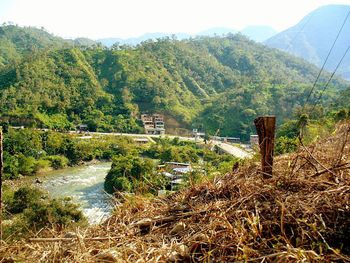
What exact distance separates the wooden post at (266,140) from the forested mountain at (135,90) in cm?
3441

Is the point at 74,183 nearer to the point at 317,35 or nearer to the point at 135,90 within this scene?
the point at 135,90

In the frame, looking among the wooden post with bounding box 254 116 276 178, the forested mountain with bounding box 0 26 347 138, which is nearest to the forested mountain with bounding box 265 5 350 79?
the forested mountain with bounding box 0 26 347 138

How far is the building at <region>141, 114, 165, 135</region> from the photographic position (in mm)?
40834

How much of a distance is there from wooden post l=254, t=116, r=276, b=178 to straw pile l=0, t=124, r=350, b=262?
0.30 feet

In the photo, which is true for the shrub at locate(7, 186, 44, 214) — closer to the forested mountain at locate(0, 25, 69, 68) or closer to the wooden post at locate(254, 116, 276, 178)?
the wooden post at locate(254, 116, 276, 178)

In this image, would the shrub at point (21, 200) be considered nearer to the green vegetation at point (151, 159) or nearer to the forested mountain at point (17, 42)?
the green vegetation at point (151, 159)

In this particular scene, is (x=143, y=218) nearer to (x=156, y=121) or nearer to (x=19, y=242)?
(x=19, y=242)

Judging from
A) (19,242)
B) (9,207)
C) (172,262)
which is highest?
(172,262)

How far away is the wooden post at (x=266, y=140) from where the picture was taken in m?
2.41

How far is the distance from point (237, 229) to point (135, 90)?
46832 mm

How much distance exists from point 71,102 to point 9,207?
2818 centimetres

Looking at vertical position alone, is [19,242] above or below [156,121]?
above

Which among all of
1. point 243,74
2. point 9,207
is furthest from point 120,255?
point 243,74

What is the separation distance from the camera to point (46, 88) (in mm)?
41812
